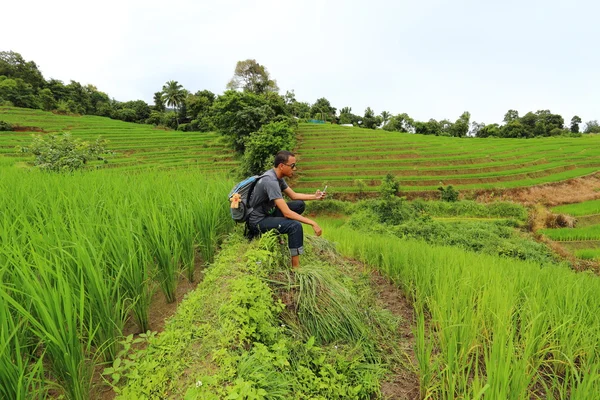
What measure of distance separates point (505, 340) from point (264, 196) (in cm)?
234

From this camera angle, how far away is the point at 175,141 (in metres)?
30.7

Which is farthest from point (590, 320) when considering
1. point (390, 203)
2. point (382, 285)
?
point (390, 203)

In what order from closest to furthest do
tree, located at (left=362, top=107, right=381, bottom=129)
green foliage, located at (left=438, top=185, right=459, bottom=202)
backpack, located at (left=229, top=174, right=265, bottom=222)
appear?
backpack, located at (left=229, top=174, right=265, bottom=222), green foliage, located at (left=438, top=185, right=459, bottom=202), tree, located at (left=362, top=107, right=381, bottom=129)

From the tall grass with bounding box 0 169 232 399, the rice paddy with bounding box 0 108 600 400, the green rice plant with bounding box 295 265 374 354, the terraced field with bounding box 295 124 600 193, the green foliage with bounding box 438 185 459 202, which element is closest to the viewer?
the tall grass with bounding box 0 169 232 399

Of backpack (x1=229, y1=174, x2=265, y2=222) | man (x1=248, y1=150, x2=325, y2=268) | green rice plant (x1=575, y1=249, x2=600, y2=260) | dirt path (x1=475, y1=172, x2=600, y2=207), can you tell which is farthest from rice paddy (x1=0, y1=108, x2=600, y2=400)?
dirt path (x1=475, y1=172, x2=600, y2=207)

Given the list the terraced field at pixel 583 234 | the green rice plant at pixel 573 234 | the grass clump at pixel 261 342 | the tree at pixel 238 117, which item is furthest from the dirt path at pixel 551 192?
the grass clump at pixel 261 342

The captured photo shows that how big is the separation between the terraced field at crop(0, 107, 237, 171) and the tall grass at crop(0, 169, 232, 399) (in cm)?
2013

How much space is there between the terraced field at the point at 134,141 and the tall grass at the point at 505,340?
22.1 metres

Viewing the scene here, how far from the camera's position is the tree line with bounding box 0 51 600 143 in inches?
957

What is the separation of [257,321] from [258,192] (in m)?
1.54

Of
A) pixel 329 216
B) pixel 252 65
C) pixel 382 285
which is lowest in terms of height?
pixel 329 216

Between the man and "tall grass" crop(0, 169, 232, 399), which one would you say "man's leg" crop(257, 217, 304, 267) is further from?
"tall grass" crop(0, 169, 232, 399)

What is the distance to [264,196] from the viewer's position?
3047 millimetres

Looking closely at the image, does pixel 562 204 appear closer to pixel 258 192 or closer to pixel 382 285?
pixel 382 285
